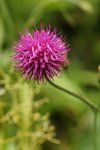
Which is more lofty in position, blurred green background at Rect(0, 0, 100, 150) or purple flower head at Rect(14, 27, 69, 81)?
blurred green background at Rect(0, 0, 100, 150)

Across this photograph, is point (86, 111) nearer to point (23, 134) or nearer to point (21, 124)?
point (21, 124)

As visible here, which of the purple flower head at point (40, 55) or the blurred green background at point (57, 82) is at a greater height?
the blurred green background at point (57, 82)

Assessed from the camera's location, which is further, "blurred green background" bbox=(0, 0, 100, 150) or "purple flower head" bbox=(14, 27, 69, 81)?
"blurred green background" bbox=(0, 0, 100, 150)

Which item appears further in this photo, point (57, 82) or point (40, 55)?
point (57, 82)

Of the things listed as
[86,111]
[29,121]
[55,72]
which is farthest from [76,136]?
[55,72]

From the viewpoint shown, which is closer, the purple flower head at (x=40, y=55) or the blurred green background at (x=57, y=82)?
the purple flower head at (x=40, y=55)

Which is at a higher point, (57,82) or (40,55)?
(57,82)
